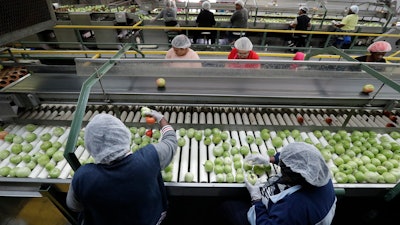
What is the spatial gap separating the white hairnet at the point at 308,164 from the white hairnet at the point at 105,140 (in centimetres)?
146

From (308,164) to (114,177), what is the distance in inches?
64.6

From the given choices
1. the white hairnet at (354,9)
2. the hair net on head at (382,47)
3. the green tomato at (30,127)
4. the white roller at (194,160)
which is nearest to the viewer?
the white roller at (194,160)

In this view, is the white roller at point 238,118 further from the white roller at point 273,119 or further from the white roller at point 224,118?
the white roller at point 273,119

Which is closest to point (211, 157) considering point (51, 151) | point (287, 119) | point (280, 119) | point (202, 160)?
point (202, 160)

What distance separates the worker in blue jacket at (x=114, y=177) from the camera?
167cm

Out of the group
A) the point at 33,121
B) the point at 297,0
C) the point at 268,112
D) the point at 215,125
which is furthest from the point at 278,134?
the point at 297,0

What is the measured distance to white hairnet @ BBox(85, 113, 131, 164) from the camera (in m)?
1.64

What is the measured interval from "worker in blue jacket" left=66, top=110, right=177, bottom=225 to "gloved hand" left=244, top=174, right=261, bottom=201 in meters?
1.13

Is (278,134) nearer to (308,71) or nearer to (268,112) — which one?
(268,112)

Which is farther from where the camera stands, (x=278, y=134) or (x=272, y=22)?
(x=272, y=22)

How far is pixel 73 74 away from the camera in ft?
10.7

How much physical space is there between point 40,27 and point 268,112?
3.61m

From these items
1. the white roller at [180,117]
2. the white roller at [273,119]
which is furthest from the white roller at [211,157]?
the white roller at [273,119]

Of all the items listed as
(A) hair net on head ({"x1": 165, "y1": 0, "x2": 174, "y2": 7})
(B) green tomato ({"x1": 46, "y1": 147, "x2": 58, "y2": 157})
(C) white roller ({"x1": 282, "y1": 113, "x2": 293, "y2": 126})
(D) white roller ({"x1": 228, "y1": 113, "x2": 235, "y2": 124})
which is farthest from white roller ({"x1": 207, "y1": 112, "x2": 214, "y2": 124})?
(A) hair net on head ({"x1": 165, "y1": 0, "x2": 174, "y2": 7})
